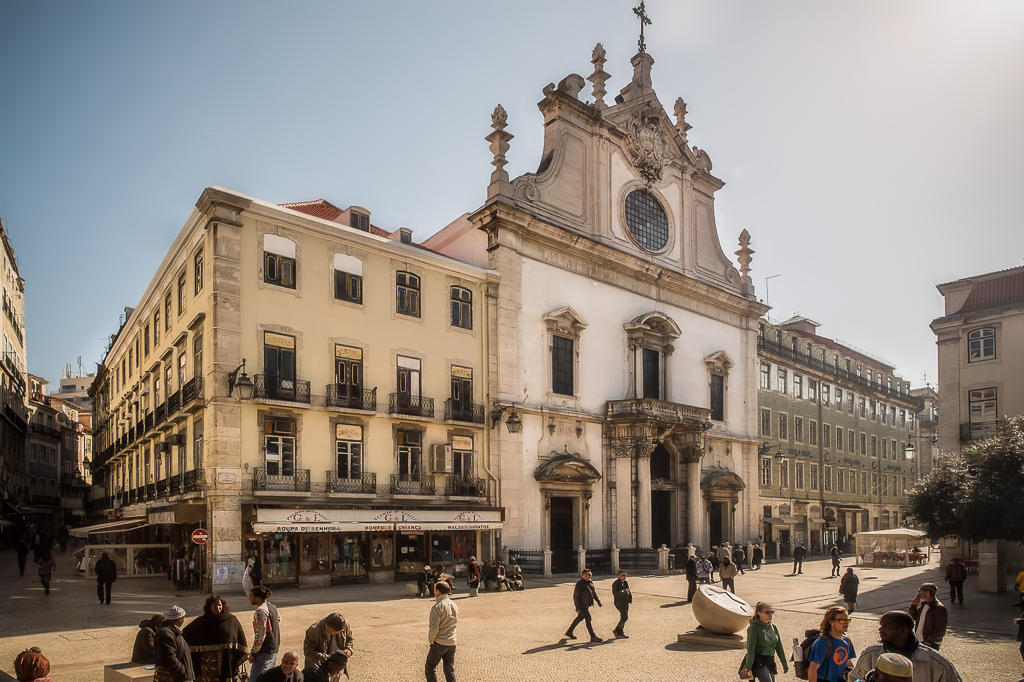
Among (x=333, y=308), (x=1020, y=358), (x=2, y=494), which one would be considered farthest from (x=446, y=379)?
(x=2, y=494)

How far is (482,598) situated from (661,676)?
11.6 meters

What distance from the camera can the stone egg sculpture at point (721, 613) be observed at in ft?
55.2

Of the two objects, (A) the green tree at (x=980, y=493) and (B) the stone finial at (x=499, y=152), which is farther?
(B) the stone finial at (x=499, y=152)

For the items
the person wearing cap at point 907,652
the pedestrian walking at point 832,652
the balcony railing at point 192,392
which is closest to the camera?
the person wearing cap at point 907,652

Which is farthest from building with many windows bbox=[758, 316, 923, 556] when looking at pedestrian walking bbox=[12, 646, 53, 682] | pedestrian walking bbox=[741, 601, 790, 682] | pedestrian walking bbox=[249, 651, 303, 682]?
pedestrian walking bbox=[12, 646, 53, 682]

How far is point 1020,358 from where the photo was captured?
115 ft

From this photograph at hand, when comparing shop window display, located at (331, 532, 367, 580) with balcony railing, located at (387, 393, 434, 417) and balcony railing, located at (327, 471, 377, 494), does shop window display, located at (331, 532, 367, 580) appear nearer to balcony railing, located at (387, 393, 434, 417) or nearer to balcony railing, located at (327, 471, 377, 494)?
balcony railing, located at (327, 471, 377, 494)

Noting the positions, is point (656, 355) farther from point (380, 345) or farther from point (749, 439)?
point (380, 345)

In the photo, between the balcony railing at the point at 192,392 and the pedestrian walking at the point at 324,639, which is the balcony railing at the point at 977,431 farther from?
the pedestrian walking at the point at 324,639

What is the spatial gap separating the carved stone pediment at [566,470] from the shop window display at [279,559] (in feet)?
35.6

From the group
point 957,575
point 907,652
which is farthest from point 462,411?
point 907,652

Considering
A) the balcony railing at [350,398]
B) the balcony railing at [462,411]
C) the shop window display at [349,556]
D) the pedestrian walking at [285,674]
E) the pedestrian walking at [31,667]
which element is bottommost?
the shop window display at [349,556]

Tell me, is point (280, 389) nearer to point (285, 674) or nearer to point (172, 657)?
point (172, 657)

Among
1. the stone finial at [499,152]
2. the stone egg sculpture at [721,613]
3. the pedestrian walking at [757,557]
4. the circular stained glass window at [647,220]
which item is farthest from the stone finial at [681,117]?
the stone egg sculpture at [721,613]
